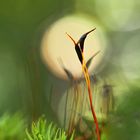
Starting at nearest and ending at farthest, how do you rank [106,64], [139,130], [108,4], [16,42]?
[139,130] < [106,64] < [16,42] < [108,4]

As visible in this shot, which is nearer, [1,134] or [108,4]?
[1,134]

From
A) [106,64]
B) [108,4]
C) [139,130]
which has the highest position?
[139,130]

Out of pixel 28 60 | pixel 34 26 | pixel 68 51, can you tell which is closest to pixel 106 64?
pixel 68 51

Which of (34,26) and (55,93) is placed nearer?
(55,93)

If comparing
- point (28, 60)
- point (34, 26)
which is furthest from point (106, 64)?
point (28, 60)

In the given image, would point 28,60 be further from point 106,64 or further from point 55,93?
point 106,64

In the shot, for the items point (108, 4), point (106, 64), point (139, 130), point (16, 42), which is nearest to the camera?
point (139, 130)

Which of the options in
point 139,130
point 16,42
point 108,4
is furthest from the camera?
point 108,4

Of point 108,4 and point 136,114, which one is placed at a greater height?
point 136,114

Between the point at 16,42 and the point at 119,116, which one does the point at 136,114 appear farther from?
the point at 16,42
